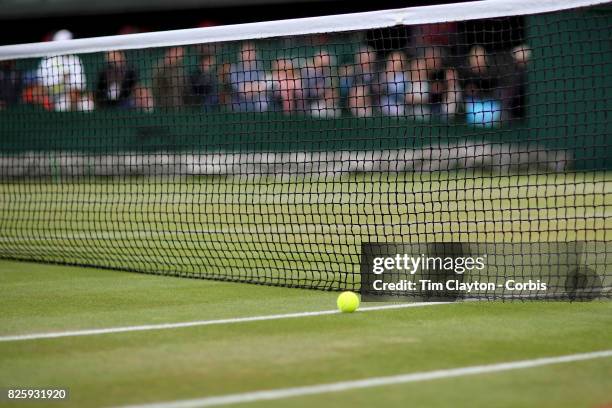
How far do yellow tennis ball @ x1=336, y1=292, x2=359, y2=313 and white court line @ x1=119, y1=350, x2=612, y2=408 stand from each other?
65.3 inches

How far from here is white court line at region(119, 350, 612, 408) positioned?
441cm

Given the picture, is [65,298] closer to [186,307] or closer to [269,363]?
[186,307]

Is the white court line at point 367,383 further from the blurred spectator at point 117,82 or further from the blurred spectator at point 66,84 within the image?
the blurred spectator at point 117,82

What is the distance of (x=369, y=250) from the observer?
9.05 m

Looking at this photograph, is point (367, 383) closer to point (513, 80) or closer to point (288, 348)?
point (288, 348)

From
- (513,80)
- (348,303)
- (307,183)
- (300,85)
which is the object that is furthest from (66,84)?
(348,303)

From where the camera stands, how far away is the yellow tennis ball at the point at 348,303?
6.66 meters

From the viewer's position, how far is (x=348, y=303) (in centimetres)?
666

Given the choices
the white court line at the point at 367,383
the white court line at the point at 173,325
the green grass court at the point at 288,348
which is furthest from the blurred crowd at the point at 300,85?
the white court line at the point at 367,383

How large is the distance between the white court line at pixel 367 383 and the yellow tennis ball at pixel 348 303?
1.66 metres

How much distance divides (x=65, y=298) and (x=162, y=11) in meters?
18.8

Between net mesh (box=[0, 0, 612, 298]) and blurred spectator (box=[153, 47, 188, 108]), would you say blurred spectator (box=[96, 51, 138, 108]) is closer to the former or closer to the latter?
net mesh (box=[0, 0, 612, 298])

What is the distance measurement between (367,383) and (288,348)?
879mm

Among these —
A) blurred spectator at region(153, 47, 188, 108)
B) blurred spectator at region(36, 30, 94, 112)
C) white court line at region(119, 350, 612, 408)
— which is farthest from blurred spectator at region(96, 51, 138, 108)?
white court line at region(119, 350, 612, 408)
